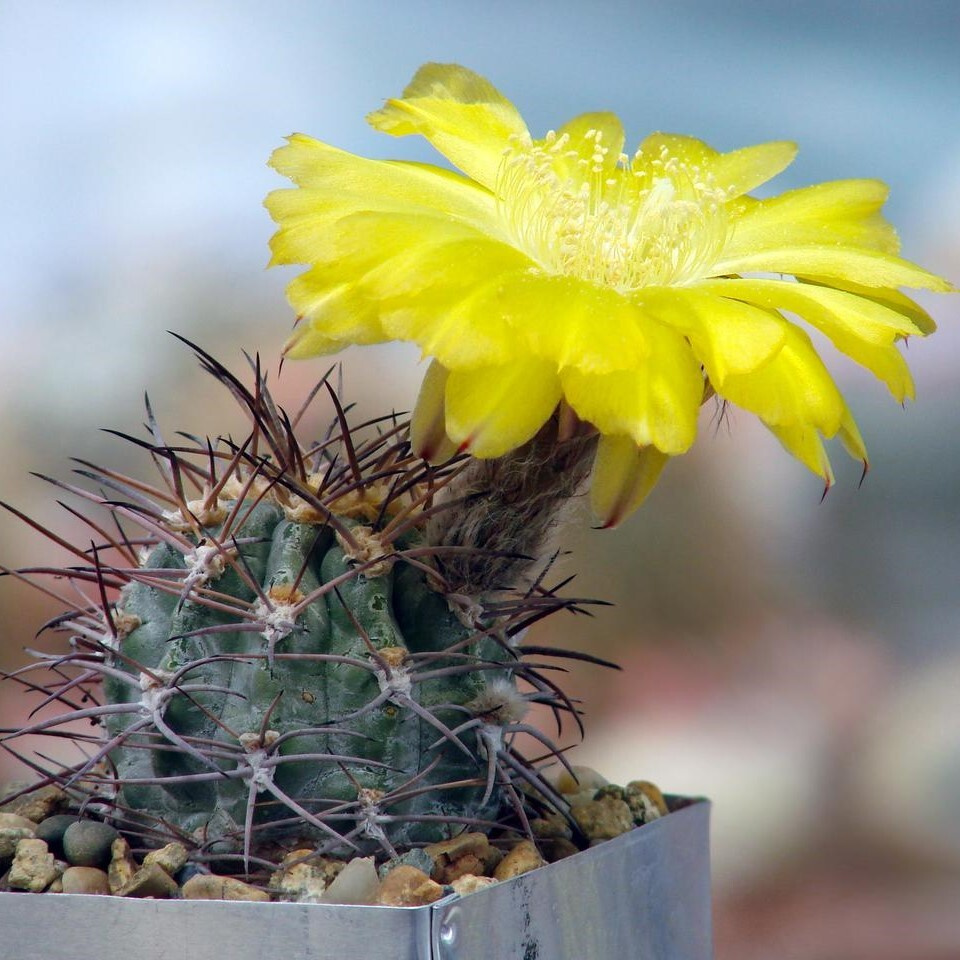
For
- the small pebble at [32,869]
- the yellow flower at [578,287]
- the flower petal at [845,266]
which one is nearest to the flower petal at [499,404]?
the yellow flower at [578,287]

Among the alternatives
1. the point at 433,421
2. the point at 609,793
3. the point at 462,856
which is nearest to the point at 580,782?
the point at 609,793

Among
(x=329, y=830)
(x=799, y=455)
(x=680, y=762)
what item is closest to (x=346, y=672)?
(x=329, y=830)

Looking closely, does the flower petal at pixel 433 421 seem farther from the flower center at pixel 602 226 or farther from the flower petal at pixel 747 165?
the flower petal at pixel 747 165

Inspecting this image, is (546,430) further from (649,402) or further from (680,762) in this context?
(680,762)

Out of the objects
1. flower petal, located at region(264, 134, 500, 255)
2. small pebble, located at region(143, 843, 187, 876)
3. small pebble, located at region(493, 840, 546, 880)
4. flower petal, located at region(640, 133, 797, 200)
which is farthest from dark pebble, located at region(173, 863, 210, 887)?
flower petal, located at region(640, 133, 797, 200)

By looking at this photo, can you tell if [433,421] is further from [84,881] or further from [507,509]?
[84,881]
